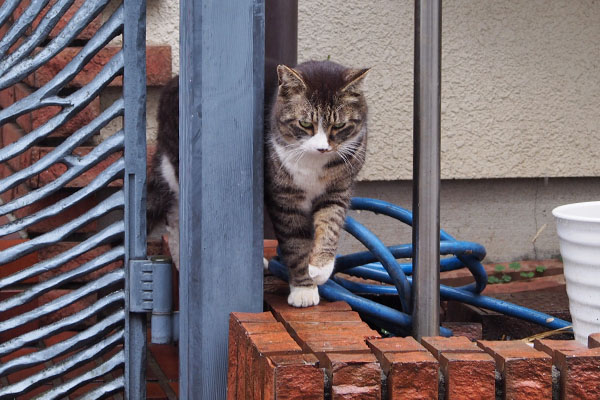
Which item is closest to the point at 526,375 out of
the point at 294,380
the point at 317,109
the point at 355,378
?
the point at 355,378

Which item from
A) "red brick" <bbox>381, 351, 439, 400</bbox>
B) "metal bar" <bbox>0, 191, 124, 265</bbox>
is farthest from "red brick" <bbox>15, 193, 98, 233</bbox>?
"red brick" <bbox>381, 351, 439, 400</bbox>

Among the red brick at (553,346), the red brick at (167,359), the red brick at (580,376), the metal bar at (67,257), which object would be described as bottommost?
the red brick at (167,359)

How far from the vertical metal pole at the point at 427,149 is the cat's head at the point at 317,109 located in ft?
1.55

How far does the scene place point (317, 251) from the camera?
2270 millimetres

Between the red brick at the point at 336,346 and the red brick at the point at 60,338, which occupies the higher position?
the red brick at the point at 336,346

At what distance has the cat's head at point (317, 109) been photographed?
2.30m

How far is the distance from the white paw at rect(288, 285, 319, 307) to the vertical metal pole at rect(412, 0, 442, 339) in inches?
12.6

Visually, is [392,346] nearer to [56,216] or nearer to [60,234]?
[60,234]

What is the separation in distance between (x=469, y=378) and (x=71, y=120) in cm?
190

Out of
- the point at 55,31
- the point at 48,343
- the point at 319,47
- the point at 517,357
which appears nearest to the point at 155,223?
the point at 48,343

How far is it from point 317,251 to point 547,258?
5.82ft

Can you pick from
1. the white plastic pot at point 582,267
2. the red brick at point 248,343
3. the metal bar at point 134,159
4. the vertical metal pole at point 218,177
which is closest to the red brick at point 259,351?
the red brick at point 248,343

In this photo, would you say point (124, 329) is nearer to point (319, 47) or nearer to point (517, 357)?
point (517, 357)

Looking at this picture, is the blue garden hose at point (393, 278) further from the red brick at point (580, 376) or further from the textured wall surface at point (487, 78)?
the textured wall surface at point (487, 78)
